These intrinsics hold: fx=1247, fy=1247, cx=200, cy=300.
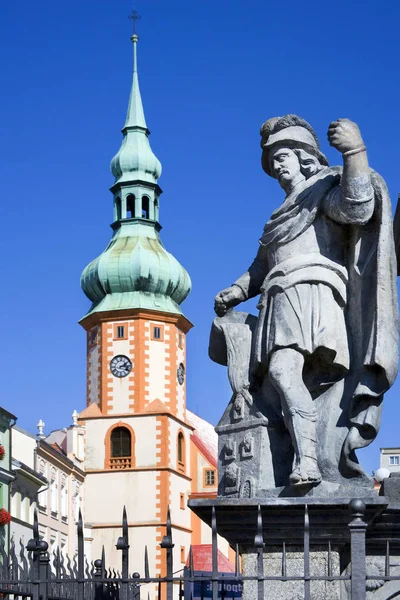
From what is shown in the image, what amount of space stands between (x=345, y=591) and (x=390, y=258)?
1.60 m

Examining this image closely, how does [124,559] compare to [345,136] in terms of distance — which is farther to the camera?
[345,136]

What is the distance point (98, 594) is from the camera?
6.30m

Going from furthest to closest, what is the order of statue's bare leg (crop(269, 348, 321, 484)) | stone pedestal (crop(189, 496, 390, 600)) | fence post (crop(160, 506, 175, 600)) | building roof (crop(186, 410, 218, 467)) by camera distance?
1. building roof (crop(186, 410, 218, 467))
2. statue's bare leg (crop(269, 348, 321, 484))
3. stone pedestal (crop(189, 496, 390, 600))
4. fence post (crop(160, 506, 175, 600))

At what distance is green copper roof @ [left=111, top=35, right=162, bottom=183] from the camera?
238 feet

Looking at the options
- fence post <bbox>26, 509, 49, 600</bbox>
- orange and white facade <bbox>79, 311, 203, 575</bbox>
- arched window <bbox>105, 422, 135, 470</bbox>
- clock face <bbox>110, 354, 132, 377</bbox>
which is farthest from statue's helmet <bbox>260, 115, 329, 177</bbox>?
clock face <bbox>110, 354, 132, 377</bbox>

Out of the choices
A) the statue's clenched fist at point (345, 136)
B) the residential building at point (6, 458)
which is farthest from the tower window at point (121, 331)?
the statue's clenched fist at point (345, 136)

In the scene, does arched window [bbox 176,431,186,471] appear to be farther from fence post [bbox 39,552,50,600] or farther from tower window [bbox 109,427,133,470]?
fence post [bbox 39,552,50,600]

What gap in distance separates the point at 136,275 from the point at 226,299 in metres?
63.9

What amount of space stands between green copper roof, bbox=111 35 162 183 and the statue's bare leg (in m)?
66.7

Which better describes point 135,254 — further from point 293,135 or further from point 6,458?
point 293,135

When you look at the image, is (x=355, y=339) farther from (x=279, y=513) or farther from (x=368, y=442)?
(x=279, y=513)

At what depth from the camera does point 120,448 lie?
6850 centimetres

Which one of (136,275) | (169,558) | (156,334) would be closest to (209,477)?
(156,334)

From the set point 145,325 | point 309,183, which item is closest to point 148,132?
point 145,325
